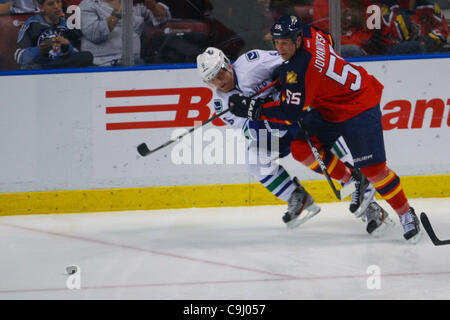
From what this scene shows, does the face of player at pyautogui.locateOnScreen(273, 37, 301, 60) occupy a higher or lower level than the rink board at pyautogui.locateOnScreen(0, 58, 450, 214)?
higher

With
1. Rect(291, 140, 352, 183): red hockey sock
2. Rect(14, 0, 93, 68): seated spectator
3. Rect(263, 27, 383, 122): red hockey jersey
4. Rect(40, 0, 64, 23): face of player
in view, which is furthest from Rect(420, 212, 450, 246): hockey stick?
Rect(40, 0, 64, 23): face of player

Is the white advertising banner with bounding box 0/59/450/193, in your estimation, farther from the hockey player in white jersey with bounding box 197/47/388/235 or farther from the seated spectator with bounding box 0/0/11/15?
the hockey player in white jersey with bounding box 197/47/388/235

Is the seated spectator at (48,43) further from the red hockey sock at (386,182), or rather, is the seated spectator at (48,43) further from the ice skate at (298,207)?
the red hockey sock at (386,182)

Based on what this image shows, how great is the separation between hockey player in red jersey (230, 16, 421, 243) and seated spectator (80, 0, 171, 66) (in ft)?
5.08

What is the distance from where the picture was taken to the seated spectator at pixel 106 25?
5.22 metres

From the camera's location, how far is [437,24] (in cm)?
527

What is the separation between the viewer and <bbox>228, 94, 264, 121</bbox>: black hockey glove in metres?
3.88

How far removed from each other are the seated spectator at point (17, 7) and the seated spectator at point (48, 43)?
0.17 feet

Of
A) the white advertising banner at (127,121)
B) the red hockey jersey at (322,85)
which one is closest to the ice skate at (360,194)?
the red hockey jersey at (322,85)

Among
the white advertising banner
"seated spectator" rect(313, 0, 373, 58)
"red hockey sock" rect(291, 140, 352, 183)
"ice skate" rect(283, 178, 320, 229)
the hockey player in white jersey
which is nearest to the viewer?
the hockey player in white jersey

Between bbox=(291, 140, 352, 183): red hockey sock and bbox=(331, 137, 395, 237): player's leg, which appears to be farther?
bbox=(291, 140, 352, 183): red hockey sock

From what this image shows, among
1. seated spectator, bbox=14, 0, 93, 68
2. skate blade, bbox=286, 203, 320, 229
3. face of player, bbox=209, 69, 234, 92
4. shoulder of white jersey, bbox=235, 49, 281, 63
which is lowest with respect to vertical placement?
skate blade, bbox=286, 203, 320, 229

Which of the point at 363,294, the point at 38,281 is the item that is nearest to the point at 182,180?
the point at 38,281

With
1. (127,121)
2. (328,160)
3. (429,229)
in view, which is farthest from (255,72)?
(127,121)
